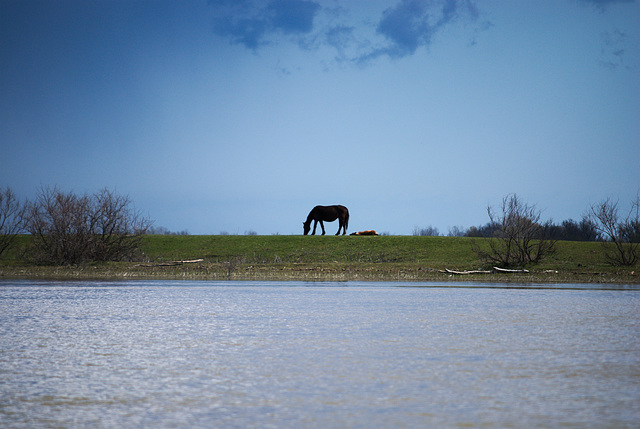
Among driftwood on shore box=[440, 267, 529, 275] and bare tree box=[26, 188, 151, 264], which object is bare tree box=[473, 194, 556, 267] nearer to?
driftwood on shore box=[440, 267, 529, 275]

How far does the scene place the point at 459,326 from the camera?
1155cm

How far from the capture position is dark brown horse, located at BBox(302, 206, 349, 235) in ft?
178

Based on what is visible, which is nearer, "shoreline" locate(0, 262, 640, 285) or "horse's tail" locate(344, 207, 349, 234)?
"shoreline" locate(0, 262, 640, 285)

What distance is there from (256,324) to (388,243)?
38.5m

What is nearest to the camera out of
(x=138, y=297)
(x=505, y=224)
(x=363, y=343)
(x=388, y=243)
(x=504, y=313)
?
(x=363, y=343)

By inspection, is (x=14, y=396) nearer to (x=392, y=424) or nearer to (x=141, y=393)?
(x=141, y=393)

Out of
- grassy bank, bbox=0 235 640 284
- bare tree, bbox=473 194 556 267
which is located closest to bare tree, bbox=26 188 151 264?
grassy bank, bbox=0 235 640 284

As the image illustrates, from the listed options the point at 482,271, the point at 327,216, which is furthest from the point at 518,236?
the point at 327,216

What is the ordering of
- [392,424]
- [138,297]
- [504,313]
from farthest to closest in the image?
[138,297]
[504,313]
[392,424]

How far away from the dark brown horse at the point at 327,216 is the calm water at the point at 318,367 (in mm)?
39722

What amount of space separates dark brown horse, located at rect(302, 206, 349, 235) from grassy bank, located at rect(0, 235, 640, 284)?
2.57m

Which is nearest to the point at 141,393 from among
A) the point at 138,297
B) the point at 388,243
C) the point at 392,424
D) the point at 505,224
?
the point at 392,424

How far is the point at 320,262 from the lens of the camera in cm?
4241

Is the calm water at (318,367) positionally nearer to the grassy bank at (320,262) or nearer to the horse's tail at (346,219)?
the grassy bank at (320,262)
